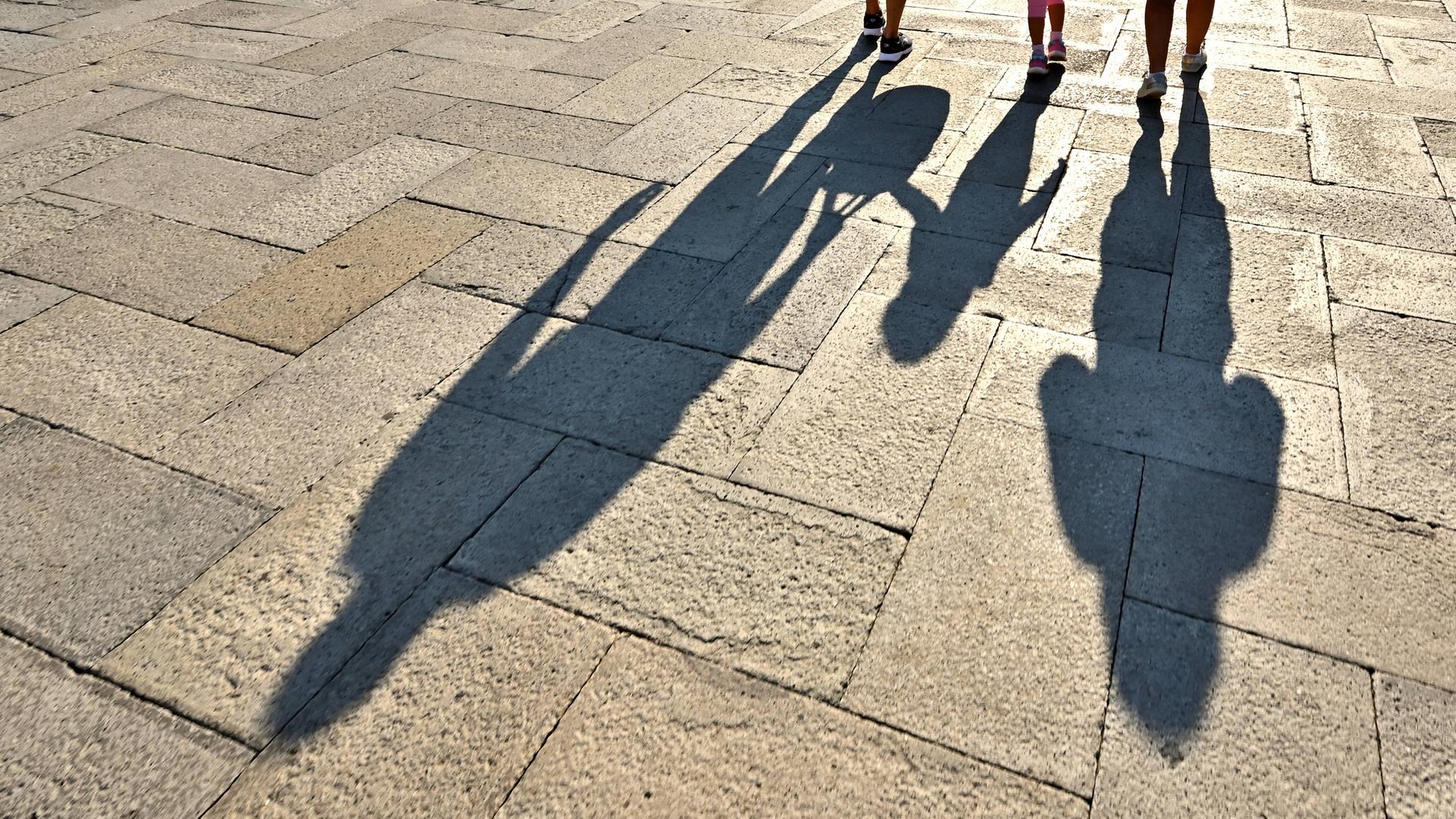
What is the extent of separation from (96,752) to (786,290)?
279 cm

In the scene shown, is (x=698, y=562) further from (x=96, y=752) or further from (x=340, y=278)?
(x=340, y=278)

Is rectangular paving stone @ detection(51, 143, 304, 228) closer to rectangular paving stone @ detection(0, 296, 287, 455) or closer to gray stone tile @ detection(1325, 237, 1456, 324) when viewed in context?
rectangular paving stone @ detection(0, 296, 287, 455)

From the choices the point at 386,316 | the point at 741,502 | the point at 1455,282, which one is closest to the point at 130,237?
the point at 386,316

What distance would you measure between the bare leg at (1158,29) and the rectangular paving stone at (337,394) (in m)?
4.08

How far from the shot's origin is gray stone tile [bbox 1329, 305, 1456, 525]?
288 cm

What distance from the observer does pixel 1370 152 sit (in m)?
5.02

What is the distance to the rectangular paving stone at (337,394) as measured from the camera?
313cm

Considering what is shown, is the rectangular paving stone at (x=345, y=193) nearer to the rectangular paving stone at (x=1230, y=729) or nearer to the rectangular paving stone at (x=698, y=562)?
→ the rectangular paving stone at (x=698, y=562)

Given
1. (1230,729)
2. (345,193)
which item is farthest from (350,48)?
(1230,729)

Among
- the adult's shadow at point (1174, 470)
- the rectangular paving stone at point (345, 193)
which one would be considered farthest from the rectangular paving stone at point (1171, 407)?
the rectangular paving stone at point (345, 193)

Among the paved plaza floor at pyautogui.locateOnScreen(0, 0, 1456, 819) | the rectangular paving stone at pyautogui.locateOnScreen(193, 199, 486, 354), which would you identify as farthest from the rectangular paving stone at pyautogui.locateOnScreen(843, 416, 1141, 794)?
the rectangular paving stone at pyautogui.locateOnScreen(193, 199, 486, 354)

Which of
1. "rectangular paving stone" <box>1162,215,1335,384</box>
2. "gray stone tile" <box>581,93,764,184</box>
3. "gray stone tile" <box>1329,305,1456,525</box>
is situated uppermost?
"gray stone tile" <box>581,93,764,184</box>

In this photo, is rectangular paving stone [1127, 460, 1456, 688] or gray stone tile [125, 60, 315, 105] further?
gray stone tile [125, 60, 315, 105]

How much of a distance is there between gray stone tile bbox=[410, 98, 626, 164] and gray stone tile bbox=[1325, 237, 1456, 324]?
12.1ft
